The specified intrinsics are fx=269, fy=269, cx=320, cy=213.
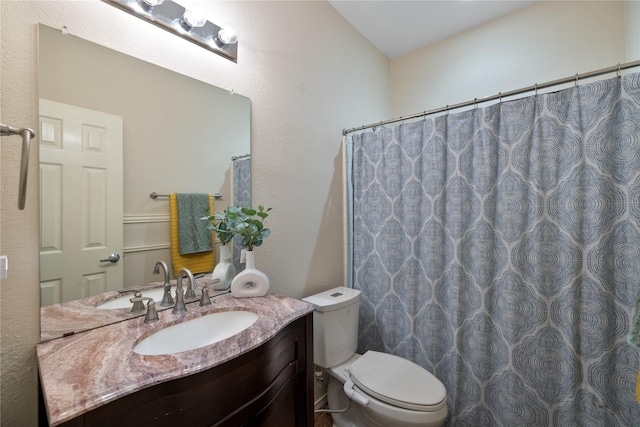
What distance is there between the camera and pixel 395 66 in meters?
2.54

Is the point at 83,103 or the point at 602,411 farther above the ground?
the point at 83,103

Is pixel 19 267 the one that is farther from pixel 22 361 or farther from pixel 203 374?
pixel 203 374

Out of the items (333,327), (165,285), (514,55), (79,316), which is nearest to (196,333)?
(165,285)

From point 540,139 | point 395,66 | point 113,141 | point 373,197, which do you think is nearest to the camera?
point 113,141

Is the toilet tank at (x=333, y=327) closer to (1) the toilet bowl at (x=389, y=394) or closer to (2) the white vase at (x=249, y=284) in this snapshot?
(1) the toilet bowl at (x=389, y=394)

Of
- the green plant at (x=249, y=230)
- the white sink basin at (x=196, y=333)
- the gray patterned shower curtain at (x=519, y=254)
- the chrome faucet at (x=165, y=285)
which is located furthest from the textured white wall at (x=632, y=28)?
the chrome faucet at (x=165, y=285)

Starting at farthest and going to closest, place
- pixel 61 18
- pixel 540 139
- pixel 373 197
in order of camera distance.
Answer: pixel 373 197, pixel 540 139, pixel 61 18

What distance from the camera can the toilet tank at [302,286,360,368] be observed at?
148cm

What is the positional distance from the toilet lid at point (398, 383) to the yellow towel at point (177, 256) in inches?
36.0

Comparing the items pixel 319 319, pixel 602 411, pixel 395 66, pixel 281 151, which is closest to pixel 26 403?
pixel 319 319

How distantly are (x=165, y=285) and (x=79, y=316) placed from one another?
27 cm

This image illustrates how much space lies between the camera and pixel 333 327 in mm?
1512

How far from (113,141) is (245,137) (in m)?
0.55

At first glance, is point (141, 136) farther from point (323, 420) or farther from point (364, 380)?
point (323, 420)
